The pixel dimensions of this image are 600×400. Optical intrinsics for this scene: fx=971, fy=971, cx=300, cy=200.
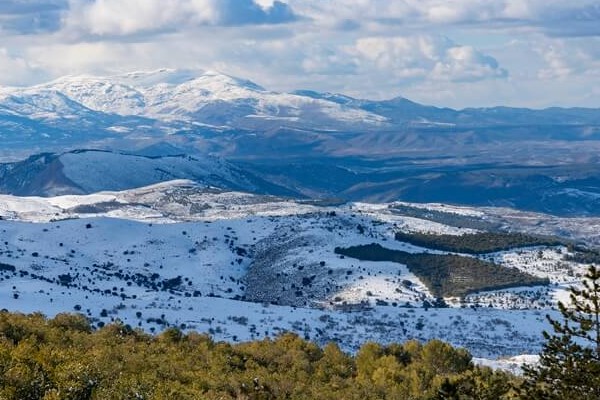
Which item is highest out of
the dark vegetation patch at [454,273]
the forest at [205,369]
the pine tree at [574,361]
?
the pine tree at [574,361]

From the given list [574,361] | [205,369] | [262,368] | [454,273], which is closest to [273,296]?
[454,273]

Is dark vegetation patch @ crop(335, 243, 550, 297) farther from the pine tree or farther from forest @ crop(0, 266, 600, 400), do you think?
the pine tree

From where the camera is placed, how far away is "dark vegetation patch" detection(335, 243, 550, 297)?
560ft

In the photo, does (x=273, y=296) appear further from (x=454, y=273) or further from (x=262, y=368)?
(x=262, y=368)

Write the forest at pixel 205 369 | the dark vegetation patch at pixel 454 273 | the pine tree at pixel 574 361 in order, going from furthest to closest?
the dark vegetation patch at pixel 454 273
the forest at pixel 205 369
the pine tree at pixel 574 361

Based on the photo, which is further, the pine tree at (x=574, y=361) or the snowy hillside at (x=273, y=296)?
the snowy hillside at (x=273, y=296)

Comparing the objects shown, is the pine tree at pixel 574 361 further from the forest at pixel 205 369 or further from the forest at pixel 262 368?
the forest at pixel 205 369

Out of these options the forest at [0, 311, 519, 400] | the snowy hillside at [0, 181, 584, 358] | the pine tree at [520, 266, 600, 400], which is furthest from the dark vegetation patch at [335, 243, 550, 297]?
the pine tree at [520, 266, 600, 400]

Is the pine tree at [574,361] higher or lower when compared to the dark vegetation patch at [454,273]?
higher

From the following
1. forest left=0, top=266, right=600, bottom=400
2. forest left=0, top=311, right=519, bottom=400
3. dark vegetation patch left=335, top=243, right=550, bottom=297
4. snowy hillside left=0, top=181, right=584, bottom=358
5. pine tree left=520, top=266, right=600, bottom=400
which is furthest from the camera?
dark vegetation patch left=335, top=243, right=550, bottom=297

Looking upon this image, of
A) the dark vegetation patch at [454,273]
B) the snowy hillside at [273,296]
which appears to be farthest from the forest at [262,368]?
the dark vegetation patch at [454,273]

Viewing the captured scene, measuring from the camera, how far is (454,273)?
18025cm

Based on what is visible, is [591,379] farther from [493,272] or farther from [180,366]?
[493,272]

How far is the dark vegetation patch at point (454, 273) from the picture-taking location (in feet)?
560
